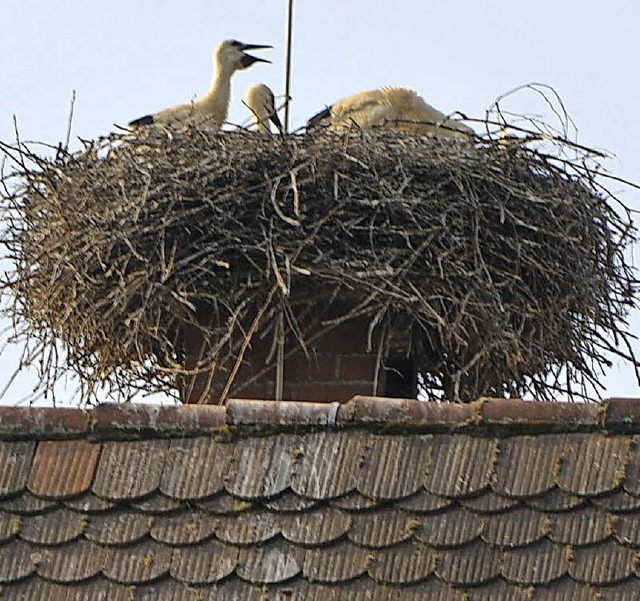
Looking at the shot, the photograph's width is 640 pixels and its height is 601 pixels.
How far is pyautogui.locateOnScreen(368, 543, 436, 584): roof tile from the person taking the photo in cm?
302

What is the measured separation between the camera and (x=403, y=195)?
5.51 m

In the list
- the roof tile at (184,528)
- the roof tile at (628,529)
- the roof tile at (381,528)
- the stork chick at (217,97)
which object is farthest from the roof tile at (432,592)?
the stork chick at (217,97)

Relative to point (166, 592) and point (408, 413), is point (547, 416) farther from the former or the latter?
point (166, 592)

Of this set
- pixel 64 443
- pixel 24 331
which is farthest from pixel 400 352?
pixel 64 443

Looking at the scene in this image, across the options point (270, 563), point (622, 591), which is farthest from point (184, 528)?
point (622, 591)

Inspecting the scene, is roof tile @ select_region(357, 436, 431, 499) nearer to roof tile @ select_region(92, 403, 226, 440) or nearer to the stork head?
roof tile @ select_region(92, 403, 226, 440)

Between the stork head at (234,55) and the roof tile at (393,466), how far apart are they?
5.08 meters

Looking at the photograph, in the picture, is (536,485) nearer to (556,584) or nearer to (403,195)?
(556,584)

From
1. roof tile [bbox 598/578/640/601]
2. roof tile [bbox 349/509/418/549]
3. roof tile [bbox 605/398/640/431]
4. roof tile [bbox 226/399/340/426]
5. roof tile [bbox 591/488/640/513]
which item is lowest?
roof tile [bbox 598/578/640/601]

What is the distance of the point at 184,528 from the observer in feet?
10.4

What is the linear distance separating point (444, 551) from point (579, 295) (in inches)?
110

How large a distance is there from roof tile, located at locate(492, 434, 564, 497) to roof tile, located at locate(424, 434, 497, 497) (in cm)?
2

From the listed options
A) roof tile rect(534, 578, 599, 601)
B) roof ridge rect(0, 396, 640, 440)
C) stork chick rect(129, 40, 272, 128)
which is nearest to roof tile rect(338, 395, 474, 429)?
roof ridge rect(0, 396, 640, 440)

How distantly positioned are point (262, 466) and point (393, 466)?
0.88 ft
